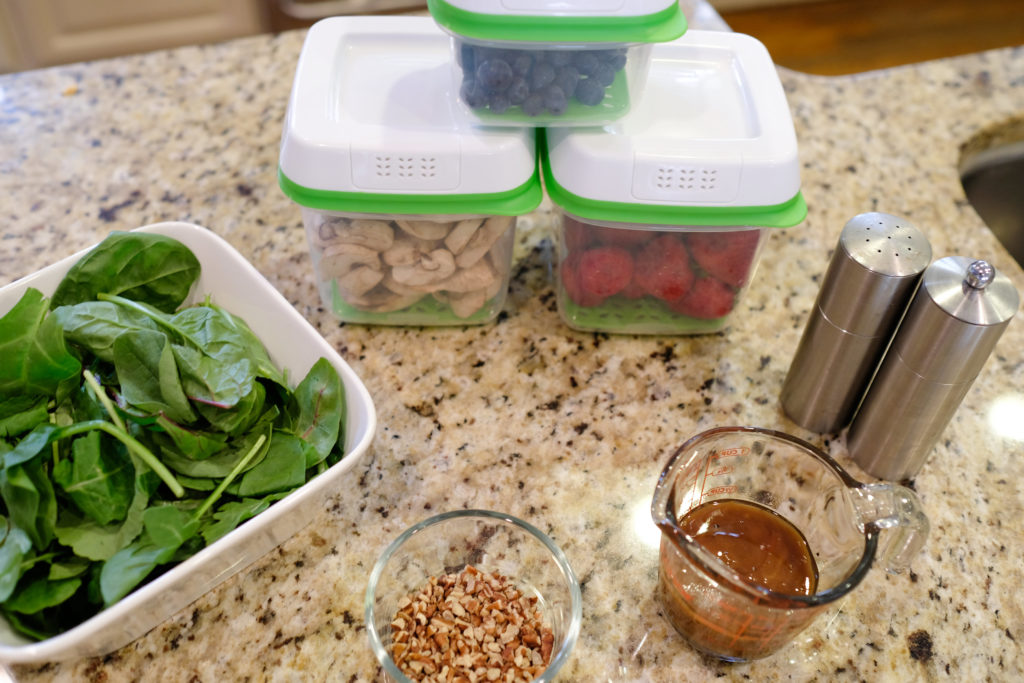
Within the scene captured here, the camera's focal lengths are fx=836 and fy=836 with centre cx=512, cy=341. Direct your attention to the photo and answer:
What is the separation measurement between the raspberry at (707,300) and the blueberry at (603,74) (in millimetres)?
228

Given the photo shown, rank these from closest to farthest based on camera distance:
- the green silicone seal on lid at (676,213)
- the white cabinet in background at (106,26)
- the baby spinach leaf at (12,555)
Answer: the baby spinach leaf at (12,555) → the green silicone seal on lid at (676,213) → the white cabinet in background at (106,26)

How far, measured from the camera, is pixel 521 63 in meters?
0.75

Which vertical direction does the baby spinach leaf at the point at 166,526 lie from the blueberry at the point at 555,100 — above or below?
below

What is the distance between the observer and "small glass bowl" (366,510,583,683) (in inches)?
26.5

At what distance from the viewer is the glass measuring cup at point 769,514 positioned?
1.95 feet

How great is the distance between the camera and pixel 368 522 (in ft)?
2.52

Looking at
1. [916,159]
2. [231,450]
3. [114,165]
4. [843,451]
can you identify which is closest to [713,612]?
[843,451]

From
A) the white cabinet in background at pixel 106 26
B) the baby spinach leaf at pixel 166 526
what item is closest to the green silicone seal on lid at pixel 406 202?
the baby spinach leaf at pixel 166 526

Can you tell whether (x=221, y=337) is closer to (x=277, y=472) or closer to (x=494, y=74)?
(x=277, y=472)

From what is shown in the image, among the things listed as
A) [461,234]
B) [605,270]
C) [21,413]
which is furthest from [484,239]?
[21,413]

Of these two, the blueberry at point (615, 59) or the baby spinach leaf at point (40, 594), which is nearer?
the baby spinach leaf at point (40, 594)

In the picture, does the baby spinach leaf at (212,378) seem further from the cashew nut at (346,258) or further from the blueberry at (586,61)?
the blueberry at (586,61)

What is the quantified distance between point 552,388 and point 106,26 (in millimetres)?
1803

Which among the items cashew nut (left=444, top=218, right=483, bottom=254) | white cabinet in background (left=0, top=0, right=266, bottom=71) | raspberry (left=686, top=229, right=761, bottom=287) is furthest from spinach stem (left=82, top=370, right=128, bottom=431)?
white cabinet in background (left=0, top=0, right=266, bottom=71)
